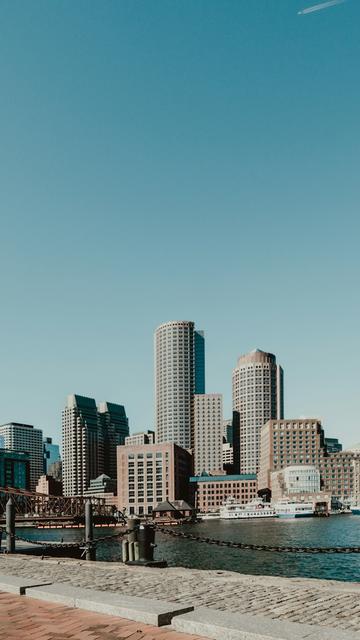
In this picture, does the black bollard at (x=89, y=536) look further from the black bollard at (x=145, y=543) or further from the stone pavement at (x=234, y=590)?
the stone pavement at (x=234, y=590)

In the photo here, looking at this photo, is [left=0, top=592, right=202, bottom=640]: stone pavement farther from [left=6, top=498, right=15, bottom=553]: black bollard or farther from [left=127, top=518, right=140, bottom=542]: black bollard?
Result: [left=6, top=498, right=15, bottom=553]: black bollard

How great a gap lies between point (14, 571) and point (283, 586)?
8538mm

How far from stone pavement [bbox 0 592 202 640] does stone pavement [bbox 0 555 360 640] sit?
1.88 m

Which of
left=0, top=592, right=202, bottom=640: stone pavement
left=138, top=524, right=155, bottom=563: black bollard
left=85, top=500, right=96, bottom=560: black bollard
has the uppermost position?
left=0, top=592, right=202, bottom=640: stone pavement

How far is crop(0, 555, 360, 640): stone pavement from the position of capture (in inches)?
428

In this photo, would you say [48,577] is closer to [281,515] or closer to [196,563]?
[196,563]

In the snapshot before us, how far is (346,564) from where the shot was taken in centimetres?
5431

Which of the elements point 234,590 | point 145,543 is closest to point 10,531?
point 145,543

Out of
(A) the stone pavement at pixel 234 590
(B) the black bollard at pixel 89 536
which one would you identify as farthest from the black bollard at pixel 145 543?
(B) the black bollard at pixel 89 536

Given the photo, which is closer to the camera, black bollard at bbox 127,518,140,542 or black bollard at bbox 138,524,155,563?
black bollard at bbox 138,524,155,563

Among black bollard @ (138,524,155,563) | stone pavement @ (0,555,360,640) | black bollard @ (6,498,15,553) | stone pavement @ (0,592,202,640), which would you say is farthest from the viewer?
black bollard @ (6,498,15,553)

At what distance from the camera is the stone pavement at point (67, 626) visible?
368 inches

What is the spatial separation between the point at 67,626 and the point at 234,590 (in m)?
4.44

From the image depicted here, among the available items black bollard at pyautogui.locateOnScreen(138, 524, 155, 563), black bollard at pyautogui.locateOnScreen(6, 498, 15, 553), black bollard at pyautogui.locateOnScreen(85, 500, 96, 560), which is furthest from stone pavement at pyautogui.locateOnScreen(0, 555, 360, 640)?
black bollard at pyautogui.locateOnScreen(6, 498, 15, 553)
